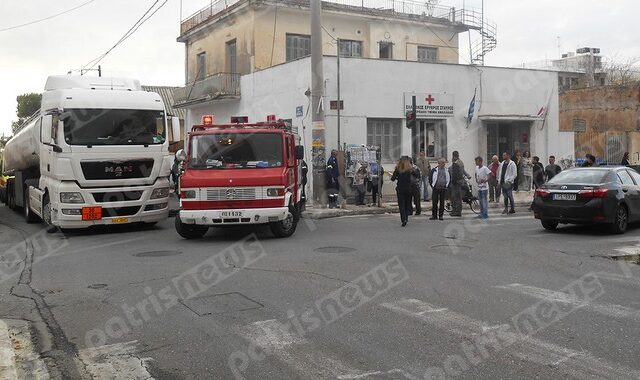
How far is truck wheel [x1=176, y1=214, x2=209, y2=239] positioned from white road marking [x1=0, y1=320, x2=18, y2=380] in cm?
684

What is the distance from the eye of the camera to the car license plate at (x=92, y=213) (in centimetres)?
1388

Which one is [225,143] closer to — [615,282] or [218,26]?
[615,282]

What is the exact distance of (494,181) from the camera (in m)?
20.2

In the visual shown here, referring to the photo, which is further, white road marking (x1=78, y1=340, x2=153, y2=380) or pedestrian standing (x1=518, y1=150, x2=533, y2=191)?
pedestrian standing (x1=518, y1=150, x2=533, y2=191)

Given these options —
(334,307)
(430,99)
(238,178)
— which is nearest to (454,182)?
(430,99)

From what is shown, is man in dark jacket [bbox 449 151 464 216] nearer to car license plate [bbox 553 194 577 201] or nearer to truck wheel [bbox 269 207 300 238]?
car license plate [bbox 553 194 577 201]

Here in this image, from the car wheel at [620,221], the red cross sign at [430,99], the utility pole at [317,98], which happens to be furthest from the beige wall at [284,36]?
the car wheel at [620,221]

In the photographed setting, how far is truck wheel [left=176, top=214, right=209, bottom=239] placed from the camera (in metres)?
13.1

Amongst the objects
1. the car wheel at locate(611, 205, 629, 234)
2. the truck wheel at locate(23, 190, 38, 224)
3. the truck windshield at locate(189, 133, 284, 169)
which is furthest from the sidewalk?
the truck wheel at locate(23, 190, 38, 224)

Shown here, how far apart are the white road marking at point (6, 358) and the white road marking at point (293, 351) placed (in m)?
1.97

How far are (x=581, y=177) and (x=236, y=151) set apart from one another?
7.46 metres

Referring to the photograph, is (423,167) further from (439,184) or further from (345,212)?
(439,184)

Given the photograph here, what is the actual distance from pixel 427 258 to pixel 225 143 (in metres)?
5.10

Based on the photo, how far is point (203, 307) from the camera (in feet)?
23.3
